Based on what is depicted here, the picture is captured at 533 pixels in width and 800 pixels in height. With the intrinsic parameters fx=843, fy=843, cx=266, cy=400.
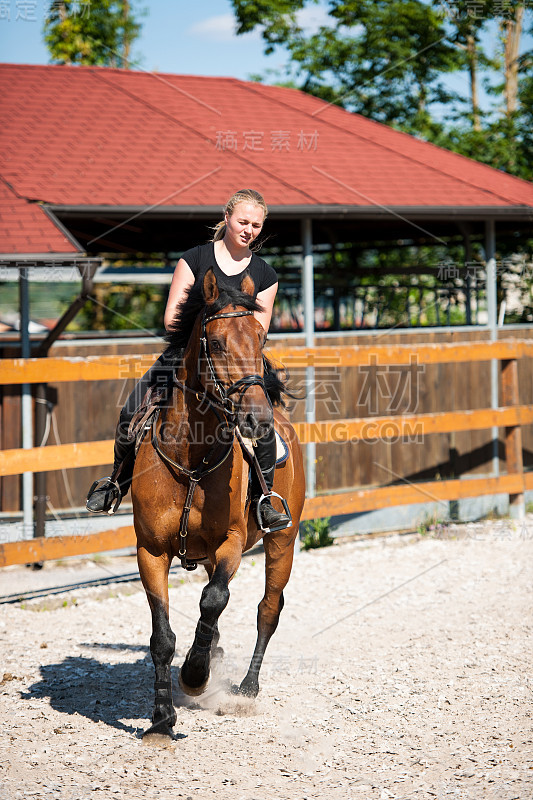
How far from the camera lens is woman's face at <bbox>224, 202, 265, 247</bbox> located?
14.4 feet

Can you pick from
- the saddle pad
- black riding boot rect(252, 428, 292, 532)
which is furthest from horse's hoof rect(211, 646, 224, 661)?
the saddle pad

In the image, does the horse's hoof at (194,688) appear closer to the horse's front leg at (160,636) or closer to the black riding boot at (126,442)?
the horse's front leg at (160,636)

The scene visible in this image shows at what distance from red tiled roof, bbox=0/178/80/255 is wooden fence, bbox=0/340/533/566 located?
1.09 m

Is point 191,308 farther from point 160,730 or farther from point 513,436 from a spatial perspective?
point 513,436

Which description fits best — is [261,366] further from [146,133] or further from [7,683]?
[146,133]

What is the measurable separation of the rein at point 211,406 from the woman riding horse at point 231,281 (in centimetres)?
18

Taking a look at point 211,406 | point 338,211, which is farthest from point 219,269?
point 338,211

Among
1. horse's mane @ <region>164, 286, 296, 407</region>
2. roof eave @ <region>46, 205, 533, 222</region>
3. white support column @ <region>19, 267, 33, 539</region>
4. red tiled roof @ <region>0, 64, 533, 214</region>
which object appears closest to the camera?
horse's mane @ <region>164, 286, 296, 407</region>

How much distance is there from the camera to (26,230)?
847 cm

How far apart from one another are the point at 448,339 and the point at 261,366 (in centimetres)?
793

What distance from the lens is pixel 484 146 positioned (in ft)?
67.8

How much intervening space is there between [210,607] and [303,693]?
54.5 inches

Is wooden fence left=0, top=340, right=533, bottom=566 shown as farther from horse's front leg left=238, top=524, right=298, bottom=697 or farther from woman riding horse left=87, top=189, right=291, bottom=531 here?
woman riding horse left=87, top=189, right=291, bottom=531

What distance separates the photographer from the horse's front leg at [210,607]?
445cm
